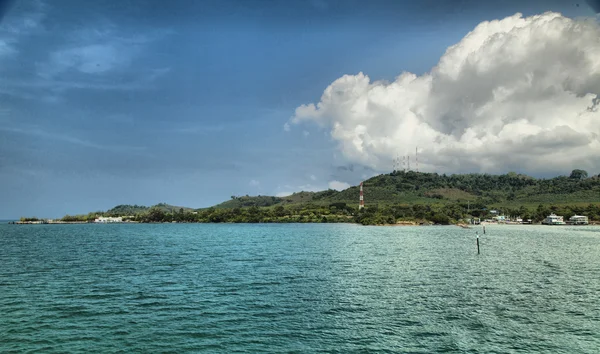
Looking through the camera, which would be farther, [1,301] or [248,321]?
[1,301]

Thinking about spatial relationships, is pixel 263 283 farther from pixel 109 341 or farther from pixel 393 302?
pixel 109 341

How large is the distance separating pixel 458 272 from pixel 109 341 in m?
51.1

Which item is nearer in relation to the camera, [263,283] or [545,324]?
[545,324]

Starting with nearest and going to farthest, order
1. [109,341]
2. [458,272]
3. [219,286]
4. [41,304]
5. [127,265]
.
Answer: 1. [109,341]
2. [41,304]
3. [219,286]
4. [458,272]
5. [127,265]

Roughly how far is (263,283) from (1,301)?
2775 centimetres

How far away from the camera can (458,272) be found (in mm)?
64562

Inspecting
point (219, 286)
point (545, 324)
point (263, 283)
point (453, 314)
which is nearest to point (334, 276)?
point (263, 283)

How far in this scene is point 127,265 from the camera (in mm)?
71125

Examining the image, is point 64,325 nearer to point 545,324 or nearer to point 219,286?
point 219,286

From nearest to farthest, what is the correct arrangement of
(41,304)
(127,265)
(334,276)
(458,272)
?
(41,304), (334,276), (458,272), (127,265)

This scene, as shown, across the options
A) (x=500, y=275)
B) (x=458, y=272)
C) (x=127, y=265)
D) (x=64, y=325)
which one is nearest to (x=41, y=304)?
(x=64, y=325)

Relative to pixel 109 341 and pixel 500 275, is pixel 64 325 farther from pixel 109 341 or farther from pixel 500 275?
pixel 500 275

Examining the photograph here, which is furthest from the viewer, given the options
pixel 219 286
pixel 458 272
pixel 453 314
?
pixel 458 272

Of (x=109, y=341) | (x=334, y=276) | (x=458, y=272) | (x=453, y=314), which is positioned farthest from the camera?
(x=458, y=272)
